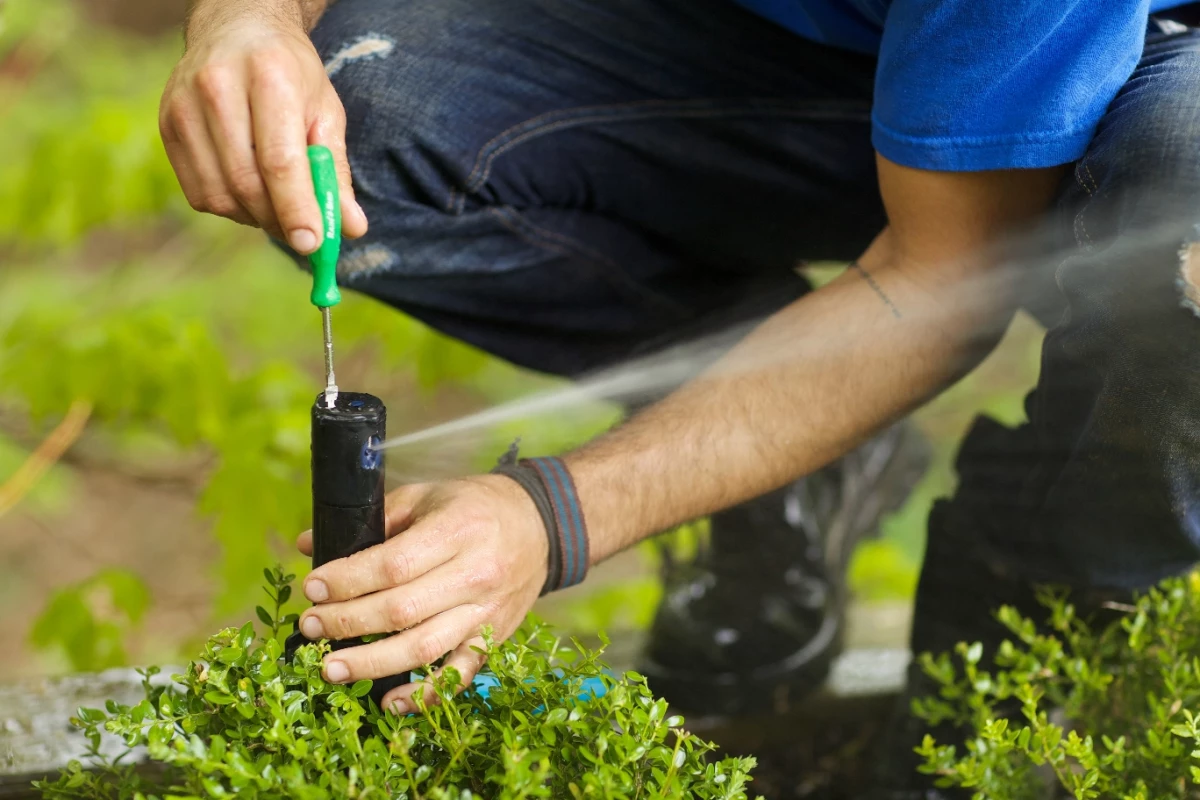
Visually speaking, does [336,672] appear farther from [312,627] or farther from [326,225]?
[326,225]

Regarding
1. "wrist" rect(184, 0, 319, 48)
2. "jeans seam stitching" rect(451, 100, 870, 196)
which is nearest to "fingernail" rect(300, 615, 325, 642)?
"wrist" rect(184, 0, 319, 48)

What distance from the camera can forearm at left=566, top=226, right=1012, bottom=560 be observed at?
4.14ft

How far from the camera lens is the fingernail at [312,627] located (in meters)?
0.99

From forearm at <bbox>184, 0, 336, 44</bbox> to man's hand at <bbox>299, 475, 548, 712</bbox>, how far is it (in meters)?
0.51

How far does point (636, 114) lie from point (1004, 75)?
615mm

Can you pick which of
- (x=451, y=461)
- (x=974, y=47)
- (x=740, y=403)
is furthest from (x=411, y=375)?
(x=974, y=47)

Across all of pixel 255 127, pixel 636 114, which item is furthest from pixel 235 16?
pixel 636 114

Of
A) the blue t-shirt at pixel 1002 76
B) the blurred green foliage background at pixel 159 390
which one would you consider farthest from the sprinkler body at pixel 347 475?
the blue t-shirt at pixel 1002 76

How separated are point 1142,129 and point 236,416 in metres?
1.50

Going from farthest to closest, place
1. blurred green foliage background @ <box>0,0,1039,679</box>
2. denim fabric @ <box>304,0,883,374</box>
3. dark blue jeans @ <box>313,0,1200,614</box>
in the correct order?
blurred green foliage background @ <box>0,0,1039,679</box>, denim fabric @ <box>304,0,883,374</box>, dark blue jeans @ <box>313,0,1200,614</box>

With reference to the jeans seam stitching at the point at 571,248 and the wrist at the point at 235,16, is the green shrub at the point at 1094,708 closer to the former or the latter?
the jeans seam stitching at the point at 571,248

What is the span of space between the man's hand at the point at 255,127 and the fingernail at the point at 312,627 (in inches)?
13.2

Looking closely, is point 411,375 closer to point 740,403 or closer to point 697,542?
point 697,542

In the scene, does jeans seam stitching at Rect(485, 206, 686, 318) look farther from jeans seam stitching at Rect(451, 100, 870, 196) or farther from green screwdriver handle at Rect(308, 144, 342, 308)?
green screwdriver handle at Rect(308, 144, 342, 308)
